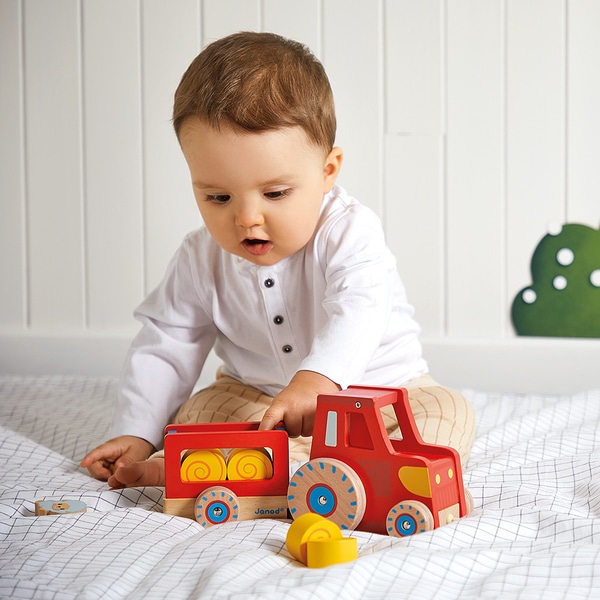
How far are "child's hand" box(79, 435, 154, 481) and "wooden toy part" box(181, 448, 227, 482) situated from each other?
0.63 ft

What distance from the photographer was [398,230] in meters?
1.81

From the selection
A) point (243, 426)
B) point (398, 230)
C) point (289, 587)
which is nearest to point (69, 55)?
point (398, 230)

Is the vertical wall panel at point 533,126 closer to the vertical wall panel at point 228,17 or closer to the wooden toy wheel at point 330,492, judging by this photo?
the vertical wall panel at point 228,17

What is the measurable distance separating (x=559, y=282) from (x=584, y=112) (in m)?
0.36

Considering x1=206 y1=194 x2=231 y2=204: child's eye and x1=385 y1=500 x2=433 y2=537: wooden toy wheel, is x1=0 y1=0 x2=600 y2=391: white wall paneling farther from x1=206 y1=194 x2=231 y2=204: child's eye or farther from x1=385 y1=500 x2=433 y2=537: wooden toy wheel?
x1=385 y1=500 x2=433 y2=537: wooden toy wheel

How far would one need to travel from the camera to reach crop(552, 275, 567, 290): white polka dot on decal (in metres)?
1.72

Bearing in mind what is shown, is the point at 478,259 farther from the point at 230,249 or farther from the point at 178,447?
the point at 178,447

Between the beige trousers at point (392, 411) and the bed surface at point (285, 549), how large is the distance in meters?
0.06

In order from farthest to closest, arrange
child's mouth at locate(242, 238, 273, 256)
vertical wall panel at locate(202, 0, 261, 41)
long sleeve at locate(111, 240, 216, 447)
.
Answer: vertical wall panel at locate(202, 0, 261, 41) < long sleeve at locate(111, 240, 216, 447) < child's mouth at locate(242, 238, 273, 256)

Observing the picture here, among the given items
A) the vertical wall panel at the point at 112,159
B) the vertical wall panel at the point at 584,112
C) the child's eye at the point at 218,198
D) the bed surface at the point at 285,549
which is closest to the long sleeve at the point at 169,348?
the bed surface at the point at 285,549

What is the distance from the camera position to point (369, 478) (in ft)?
2.57

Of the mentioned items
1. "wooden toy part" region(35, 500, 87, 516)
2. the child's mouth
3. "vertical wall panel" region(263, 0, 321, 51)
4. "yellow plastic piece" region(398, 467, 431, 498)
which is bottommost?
"wooden toy part" region(35, 500, 87, 516)

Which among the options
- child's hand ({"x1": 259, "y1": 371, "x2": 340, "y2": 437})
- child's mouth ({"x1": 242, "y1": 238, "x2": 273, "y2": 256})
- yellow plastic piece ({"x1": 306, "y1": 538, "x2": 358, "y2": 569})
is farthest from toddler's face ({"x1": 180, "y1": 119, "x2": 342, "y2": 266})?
yellow plastic piece ({"x1": 306, "y1": 538, "x2": 358, "y2": 569})

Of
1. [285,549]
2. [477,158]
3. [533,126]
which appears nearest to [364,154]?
[477,158]
